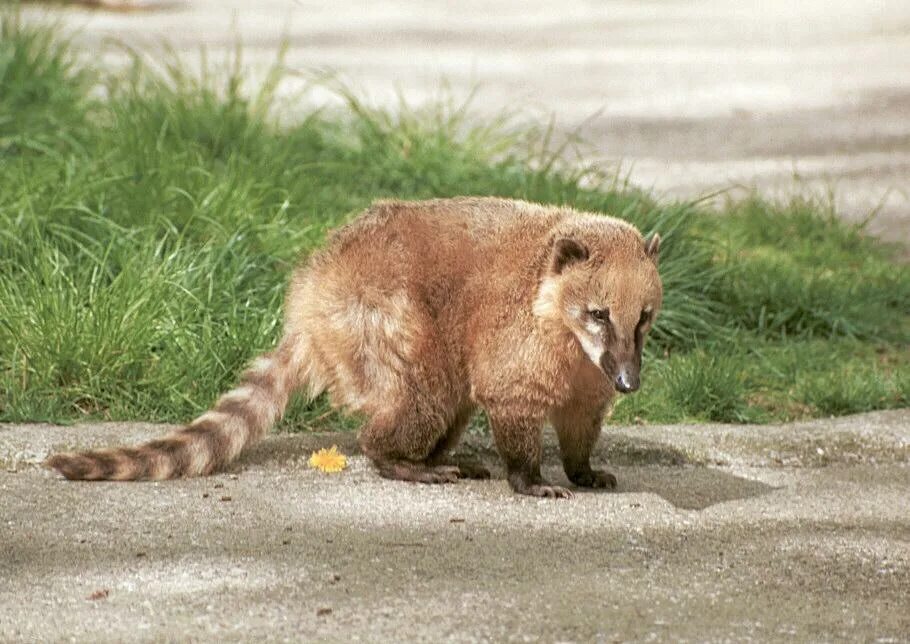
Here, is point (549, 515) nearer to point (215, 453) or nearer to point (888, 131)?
point (215, 453)

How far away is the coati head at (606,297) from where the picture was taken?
15.3 ft

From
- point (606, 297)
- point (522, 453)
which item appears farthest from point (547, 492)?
point (606, 297)

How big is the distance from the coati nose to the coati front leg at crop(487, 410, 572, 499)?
401mm

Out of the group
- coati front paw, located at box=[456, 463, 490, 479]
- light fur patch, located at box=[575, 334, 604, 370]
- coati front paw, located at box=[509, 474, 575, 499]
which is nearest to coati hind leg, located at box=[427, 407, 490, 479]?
coati front paw, located at box=[456, 463, 490, 479]

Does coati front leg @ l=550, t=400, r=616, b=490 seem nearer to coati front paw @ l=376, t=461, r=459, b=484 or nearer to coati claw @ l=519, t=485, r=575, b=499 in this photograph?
coati claw @ l=519, t=485, r=575, b=499

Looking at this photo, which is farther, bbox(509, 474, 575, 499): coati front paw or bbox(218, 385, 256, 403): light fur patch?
bbox(218, 385, 256, 403): light fur patch

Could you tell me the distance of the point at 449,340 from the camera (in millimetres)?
4996

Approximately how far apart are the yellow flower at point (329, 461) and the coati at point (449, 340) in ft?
0.42

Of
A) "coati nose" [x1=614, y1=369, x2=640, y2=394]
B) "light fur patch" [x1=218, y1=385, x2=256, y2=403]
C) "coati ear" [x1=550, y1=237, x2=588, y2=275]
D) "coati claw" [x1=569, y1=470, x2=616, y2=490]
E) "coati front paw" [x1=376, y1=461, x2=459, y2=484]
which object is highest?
"coati ear" [x1=550, y1=237, x2=588, y2=275]

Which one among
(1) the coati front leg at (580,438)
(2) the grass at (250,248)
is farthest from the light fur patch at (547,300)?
(2) the grass at (250,248)

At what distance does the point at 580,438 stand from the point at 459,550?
87 cm

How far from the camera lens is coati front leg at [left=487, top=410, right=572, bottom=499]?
489 centimetres

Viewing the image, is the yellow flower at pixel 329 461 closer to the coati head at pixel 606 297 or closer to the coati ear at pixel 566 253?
the coati head at pixel 606 297

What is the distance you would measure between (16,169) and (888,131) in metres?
6.24
